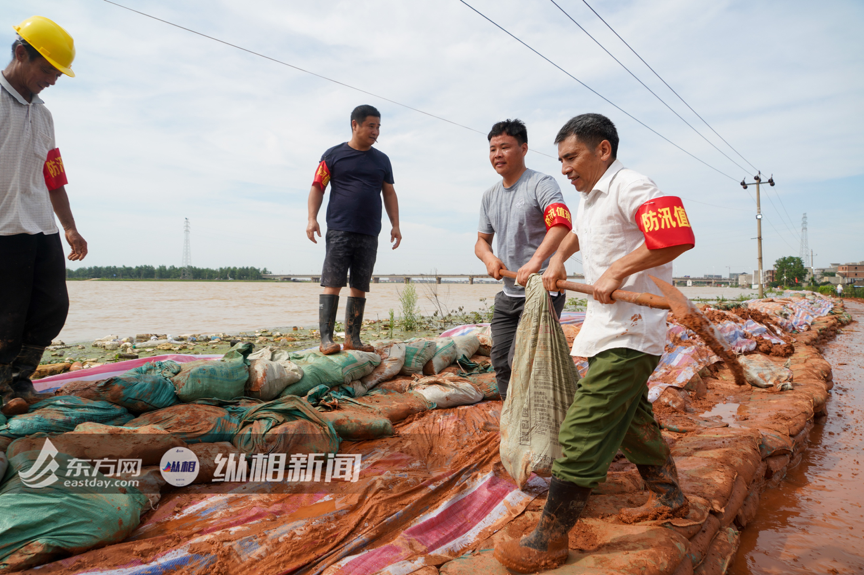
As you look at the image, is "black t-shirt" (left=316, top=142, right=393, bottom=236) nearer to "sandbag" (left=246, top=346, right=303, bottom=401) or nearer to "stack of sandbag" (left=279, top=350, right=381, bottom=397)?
"stack of sandbag" (left=279, top=350, right=381, bottom=397)

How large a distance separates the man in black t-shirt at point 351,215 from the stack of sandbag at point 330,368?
4.7 inches

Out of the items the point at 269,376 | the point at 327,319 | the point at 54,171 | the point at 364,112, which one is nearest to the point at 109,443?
the point at 269,376

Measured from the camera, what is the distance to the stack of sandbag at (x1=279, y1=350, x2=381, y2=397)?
301cm

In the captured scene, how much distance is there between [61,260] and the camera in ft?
7.89

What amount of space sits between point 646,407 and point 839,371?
5.96m

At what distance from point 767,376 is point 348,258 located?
158 inches

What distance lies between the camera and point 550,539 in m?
1.47

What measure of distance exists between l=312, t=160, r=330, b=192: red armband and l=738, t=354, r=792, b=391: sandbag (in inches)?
158

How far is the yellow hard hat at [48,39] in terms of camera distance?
83.7 inches

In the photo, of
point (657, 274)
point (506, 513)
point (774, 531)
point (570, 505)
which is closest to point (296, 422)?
point (506, 513)

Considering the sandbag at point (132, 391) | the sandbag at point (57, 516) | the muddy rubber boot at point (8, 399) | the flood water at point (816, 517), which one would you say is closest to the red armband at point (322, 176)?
the sandbag at point (132, 391)

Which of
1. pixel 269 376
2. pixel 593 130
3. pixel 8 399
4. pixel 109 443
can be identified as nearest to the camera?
pixel 593 130

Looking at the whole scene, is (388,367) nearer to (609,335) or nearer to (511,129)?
(511,129)

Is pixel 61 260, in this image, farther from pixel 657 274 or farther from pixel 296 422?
pixel 657 274
